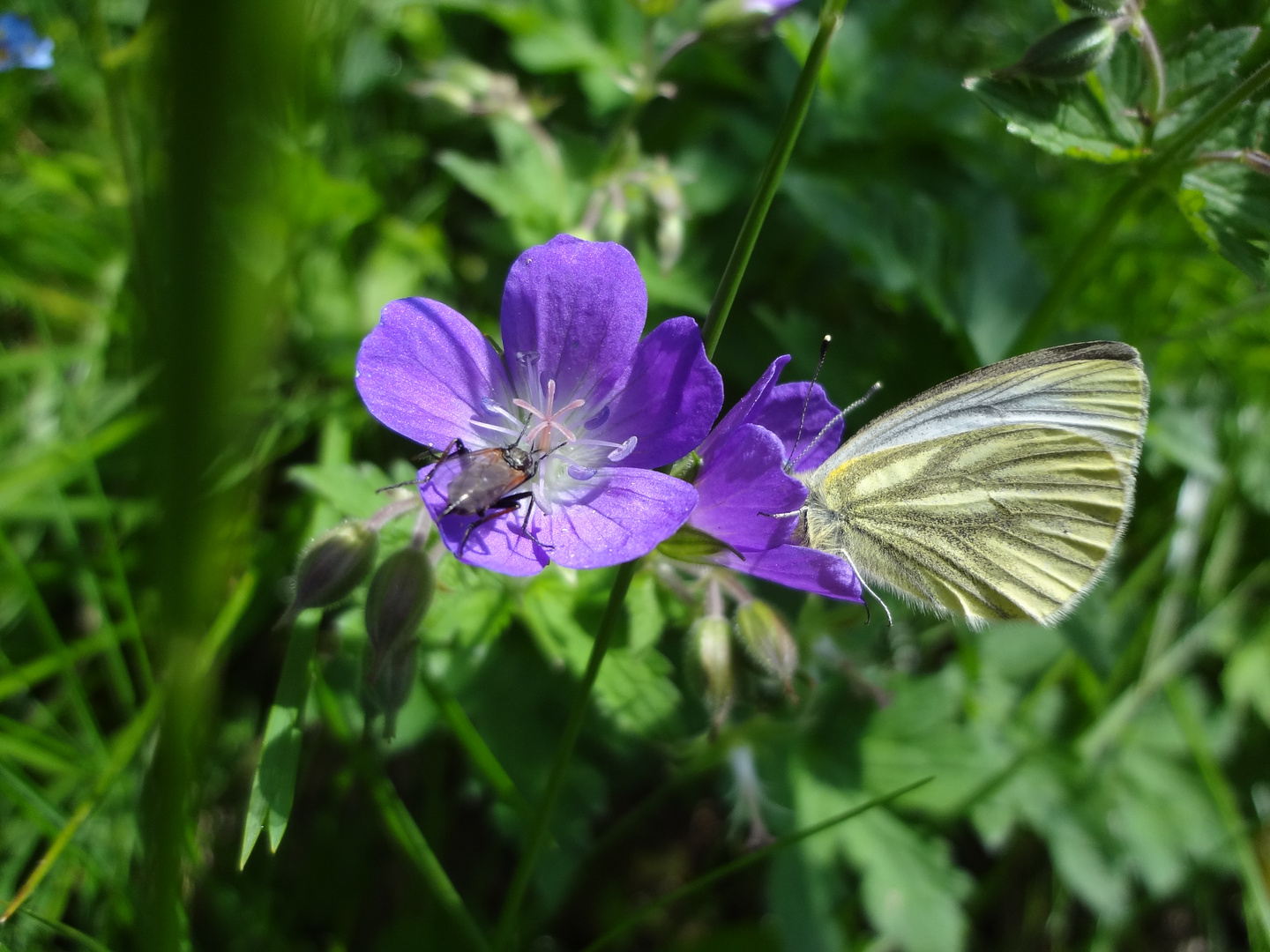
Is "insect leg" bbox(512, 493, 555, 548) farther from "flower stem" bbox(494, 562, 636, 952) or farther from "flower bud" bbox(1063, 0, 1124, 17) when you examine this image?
"flower bud" bbox(1063, 0, 1124, 17)

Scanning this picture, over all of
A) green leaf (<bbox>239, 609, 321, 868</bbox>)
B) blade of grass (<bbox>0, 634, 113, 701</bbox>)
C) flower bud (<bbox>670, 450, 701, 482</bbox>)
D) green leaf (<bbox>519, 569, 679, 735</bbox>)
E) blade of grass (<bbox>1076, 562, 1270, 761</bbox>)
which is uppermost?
flower bud (<bbox>670, 450, 701, 482</bbox>)

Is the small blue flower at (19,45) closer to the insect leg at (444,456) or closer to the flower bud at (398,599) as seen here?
the insect leg at (444,456)

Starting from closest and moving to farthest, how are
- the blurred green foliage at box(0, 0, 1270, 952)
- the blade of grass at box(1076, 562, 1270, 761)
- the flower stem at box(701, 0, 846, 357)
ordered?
the flower stem at box(701, 0, 846, 357)
the blurred green foliage at box(0, 0, 1270, 952)
the blade of grass at box(1076, 562, 1270, 761)

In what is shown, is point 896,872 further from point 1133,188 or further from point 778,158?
point 778,158

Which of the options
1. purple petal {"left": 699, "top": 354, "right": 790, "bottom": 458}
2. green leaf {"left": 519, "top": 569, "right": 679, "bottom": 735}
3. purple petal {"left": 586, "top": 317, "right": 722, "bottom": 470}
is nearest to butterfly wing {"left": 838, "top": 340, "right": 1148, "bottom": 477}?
purple petal {"left": 699, "top": 354, "right": 790, "bottom": 458}

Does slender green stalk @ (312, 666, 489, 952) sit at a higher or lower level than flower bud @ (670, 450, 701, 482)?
lower

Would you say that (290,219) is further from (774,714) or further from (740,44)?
(740,44)
